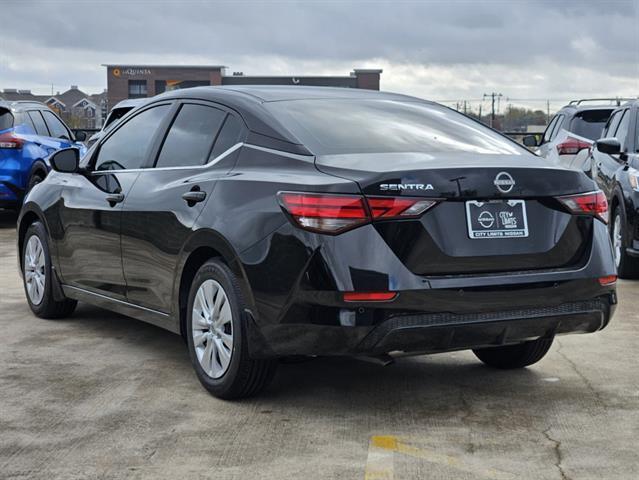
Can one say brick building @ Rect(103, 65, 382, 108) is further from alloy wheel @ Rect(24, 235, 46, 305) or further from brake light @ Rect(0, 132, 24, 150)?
alloy wheel @ Rect(24, 235, 46, 305)

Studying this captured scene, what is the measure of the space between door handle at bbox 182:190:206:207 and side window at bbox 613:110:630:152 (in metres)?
6.44

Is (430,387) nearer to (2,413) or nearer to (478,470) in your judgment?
(478,470)

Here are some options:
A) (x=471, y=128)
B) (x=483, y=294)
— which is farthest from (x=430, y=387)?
(x=471, y=128)

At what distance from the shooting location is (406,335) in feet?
16.2

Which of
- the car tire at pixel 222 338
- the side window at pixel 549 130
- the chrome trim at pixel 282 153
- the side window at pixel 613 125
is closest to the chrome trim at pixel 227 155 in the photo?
the chrome trim at pixel 282 153

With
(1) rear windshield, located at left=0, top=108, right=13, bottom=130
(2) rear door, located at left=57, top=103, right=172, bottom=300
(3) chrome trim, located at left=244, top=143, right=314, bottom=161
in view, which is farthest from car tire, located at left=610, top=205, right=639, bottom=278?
(1) rear windshield, located at left=0, top=108, right=13, bottom=130

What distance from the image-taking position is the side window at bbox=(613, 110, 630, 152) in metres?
11.2

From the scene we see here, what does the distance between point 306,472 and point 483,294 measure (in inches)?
47.8

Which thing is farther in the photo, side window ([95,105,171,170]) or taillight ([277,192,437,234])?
side window ([95,105,171,170])

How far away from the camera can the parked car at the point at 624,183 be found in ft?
33.9

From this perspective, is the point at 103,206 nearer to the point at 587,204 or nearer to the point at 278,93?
the point at 278,93

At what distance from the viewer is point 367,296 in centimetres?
489

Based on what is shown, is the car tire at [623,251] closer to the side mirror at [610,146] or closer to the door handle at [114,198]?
the side mirror at [610,146]

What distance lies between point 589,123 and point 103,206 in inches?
403
